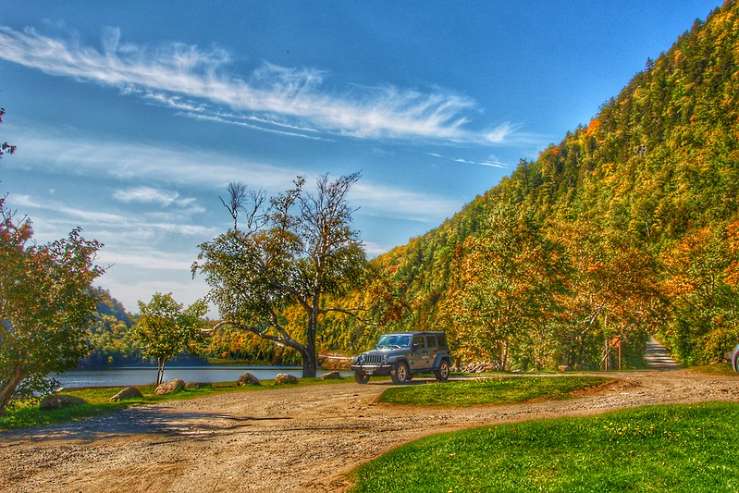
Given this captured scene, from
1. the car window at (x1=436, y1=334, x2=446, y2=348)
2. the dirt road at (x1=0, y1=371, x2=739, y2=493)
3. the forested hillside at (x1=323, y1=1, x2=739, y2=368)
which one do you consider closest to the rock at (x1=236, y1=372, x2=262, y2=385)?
the dirt road at (x1=0, y1=371, x2=739, y2=493)

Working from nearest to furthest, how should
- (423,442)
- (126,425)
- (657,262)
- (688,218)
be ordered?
(423,442)
(126,425)
(657,262)
(688,218)

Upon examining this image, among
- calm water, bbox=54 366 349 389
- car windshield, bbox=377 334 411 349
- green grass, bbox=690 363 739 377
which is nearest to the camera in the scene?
car windshield, bbox=377 334 411 349

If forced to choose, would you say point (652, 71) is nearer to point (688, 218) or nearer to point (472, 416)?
point (688, 218)

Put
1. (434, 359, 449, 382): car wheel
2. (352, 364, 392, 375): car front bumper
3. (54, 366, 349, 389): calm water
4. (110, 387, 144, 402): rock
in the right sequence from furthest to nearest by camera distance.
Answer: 1. (54, 366, 349, 389): calm water
2. (434, 359, 449, 382): car wheel
3. (352, 364, 392, 375): car front bumper
4. (110, 387, 144, 402): rock

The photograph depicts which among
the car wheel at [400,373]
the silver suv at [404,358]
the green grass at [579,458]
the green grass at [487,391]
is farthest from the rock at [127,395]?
the green grass at [579,458]

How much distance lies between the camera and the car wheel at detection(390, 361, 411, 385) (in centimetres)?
2881

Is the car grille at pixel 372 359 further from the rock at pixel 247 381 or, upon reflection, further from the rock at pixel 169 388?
the rock at pixel 169 388

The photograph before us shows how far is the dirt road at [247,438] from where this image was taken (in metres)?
11.5

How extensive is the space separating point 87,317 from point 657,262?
46.2 metres

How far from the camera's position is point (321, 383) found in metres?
32.4

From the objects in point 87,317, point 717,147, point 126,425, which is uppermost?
point 717,147

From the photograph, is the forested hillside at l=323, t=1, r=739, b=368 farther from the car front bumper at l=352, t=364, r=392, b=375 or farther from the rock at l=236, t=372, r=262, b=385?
the car front bumper at l=352, t=364, r=392, b=375

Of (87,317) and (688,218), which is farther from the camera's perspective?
(688,218)

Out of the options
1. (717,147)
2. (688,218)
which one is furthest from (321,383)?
(717,147)
